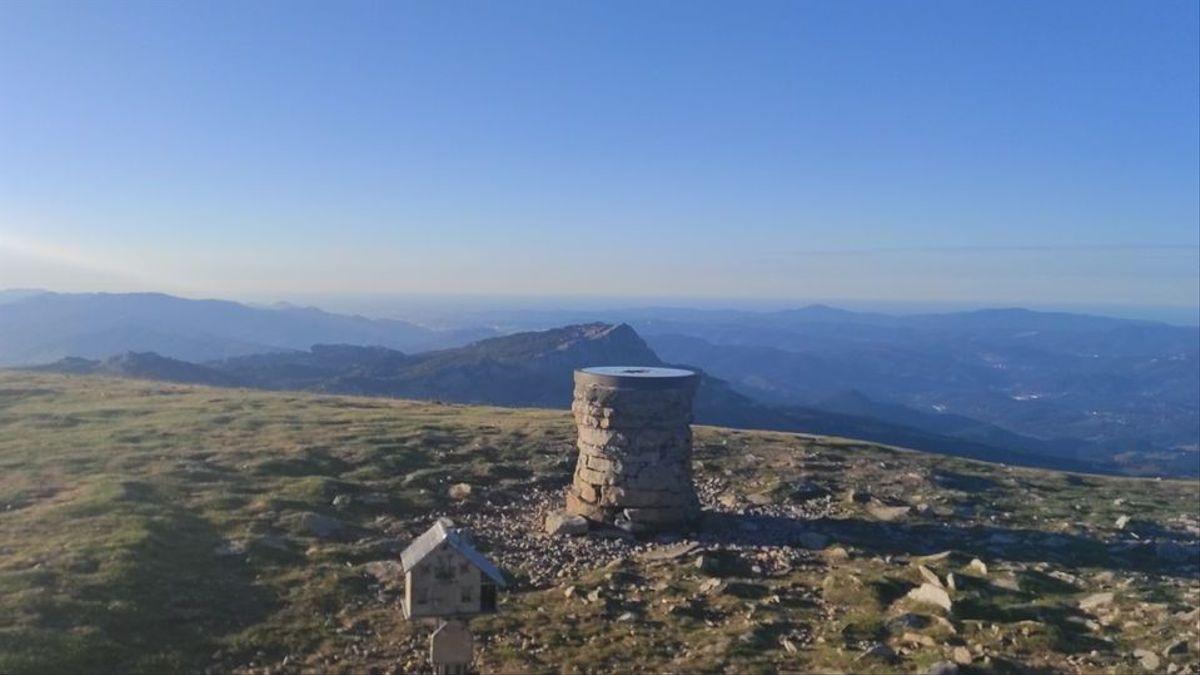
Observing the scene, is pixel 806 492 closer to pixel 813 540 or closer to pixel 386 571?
pixel 813 540

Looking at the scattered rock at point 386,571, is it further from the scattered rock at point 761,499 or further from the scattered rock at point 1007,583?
the scattered rock at point 1007,583

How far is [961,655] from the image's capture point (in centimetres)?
1295

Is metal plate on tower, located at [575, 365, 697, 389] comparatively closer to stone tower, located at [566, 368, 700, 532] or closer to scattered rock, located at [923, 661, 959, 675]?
stone tower, located at [566, 368, 700, 532]

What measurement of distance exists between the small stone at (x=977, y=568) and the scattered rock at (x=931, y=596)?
1.80 metres

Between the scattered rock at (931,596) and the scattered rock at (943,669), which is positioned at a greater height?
the scattered rock at (943,669)

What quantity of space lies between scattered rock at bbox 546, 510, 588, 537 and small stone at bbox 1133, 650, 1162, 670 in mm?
11188

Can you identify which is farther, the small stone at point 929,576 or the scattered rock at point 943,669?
the small stone at point 929,576

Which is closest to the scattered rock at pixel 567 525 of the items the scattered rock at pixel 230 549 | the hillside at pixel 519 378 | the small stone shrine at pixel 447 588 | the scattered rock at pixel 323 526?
the scattered rock at pixel 323 526

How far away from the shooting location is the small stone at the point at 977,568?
17.4 m

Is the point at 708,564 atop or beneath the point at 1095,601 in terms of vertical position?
beneath

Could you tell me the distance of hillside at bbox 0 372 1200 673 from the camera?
13.7m

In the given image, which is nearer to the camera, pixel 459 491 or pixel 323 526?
pixel 323 526

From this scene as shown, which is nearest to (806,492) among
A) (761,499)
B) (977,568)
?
(761,499)

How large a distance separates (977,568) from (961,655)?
532 cm
